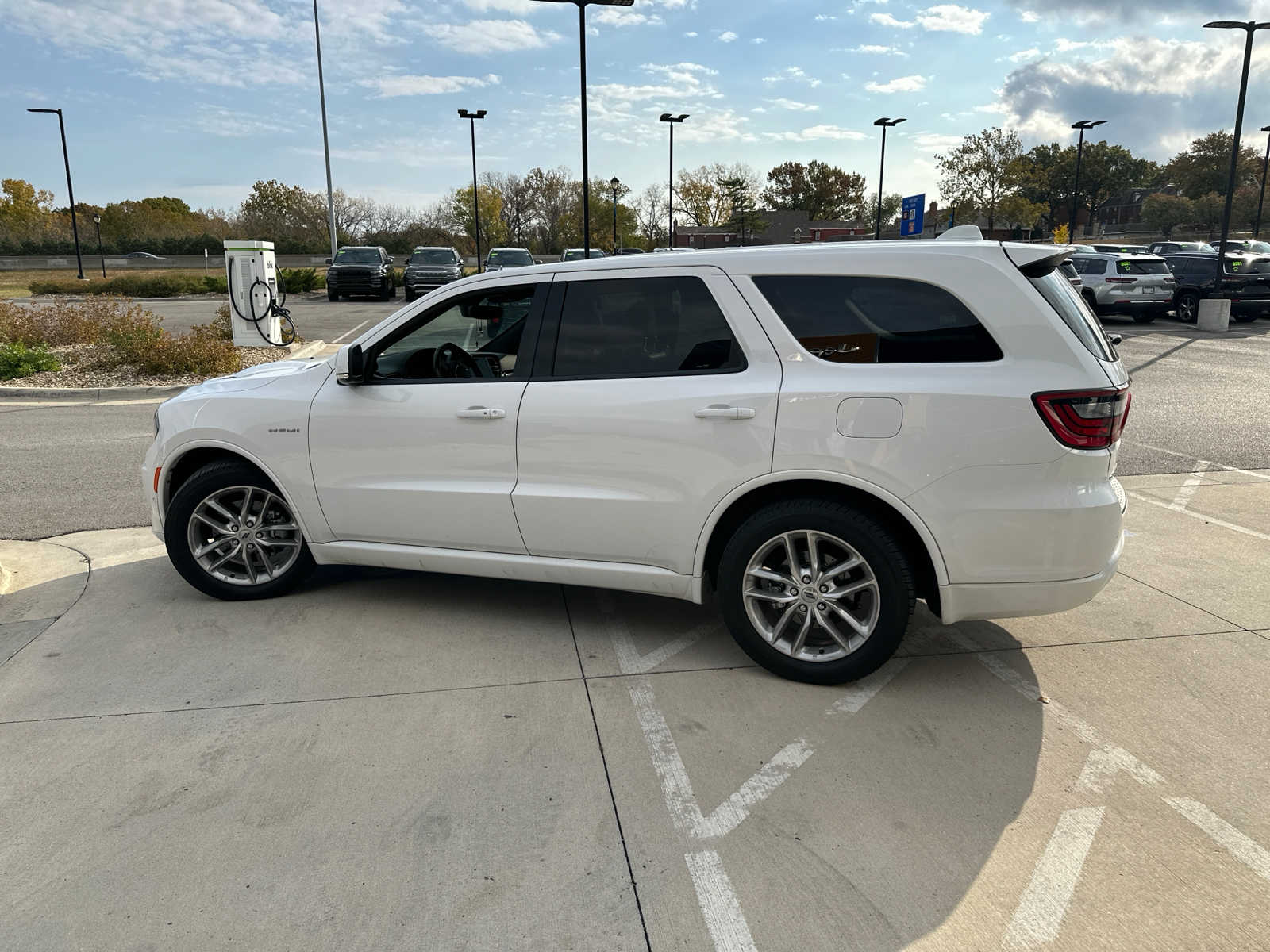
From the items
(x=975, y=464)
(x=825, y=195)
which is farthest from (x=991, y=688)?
(x=825, y=195)

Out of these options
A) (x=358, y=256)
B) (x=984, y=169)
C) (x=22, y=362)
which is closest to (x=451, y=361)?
(x=22, y=362)

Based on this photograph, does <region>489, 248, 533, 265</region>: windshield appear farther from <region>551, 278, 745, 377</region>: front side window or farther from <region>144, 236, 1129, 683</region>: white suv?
Result: <region>551, 278, 745, 377</region>: front side window

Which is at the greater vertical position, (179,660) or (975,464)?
(975,464)

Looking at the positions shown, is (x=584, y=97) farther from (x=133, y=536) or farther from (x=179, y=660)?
(x=179, y=660)

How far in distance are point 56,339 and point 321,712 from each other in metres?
16.8

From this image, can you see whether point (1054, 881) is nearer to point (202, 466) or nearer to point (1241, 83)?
point (202, 466)

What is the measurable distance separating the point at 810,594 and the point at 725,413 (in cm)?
84

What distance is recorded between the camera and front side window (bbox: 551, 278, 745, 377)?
3.83 metres

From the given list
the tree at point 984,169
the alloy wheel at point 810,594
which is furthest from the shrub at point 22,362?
the tree at point 984,169

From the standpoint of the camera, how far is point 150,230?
67188 mm

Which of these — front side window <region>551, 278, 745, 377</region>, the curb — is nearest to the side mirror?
front side window <region>551, 278, 745, 377</region>

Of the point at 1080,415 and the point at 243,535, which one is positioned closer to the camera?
the point at 1080,415

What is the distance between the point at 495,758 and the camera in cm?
328

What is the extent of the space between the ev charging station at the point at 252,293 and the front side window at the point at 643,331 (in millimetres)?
14512
